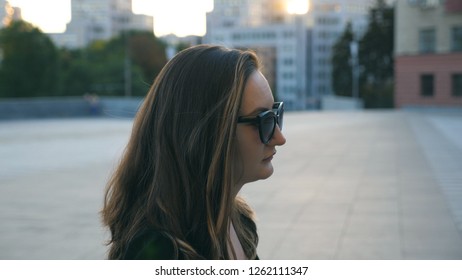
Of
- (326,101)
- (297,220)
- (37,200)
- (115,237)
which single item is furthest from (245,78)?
(326,101)

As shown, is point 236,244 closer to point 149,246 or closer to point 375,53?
point 149,246

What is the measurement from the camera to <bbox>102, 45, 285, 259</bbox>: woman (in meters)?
1.54

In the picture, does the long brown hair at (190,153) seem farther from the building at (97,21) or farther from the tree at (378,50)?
the building at (97,21)

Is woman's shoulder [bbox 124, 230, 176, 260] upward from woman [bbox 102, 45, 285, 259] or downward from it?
downward

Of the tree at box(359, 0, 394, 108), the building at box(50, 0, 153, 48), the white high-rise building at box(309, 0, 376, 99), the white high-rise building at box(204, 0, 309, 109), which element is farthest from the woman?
the building at box(50, 0, 153, 48)

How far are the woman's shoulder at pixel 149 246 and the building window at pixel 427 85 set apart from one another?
3980cm

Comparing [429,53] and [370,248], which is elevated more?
[429,53]

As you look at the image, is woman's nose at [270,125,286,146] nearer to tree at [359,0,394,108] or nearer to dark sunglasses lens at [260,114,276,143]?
dark sunglasses lens at [260,114,276,143]

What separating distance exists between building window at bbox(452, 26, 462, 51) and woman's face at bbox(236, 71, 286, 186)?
38.0 m

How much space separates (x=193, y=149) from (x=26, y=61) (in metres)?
57.2

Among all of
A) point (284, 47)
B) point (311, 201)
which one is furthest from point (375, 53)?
point (284, 47)

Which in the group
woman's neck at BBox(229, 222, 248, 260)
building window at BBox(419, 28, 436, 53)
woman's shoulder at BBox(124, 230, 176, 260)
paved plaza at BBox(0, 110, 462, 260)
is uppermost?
building window at BBox(419, 28, 436, 53)

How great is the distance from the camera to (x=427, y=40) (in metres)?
39.1

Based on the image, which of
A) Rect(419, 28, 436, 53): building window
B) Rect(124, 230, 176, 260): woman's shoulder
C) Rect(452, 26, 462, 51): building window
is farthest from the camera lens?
Rect(419, 28, 436, 53): building window
